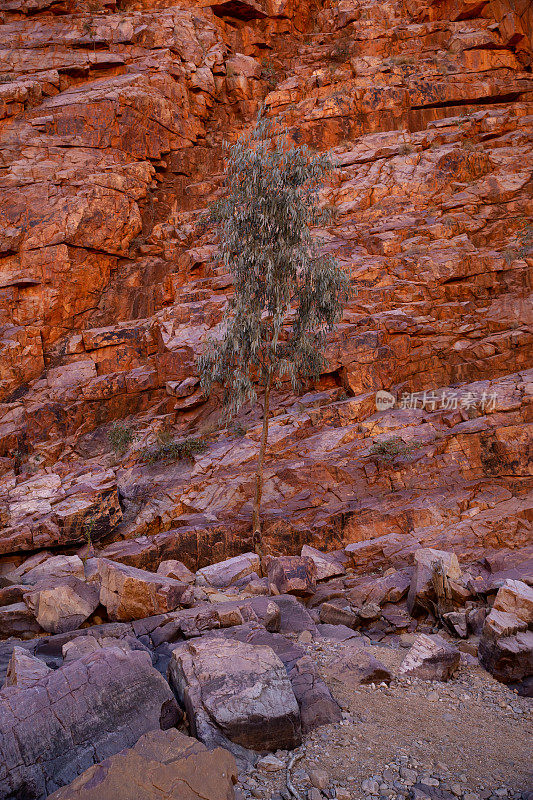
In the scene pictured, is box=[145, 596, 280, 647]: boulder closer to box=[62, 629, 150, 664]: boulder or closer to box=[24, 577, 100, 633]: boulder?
box=[62, 629, 150, 664]: boulder

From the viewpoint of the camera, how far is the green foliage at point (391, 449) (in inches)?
498

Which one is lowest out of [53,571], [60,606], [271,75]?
[53,571]

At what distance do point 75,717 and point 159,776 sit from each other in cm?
144

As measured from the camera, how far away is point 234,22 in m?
28.8

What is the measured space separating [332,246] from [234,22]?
64.7 ft

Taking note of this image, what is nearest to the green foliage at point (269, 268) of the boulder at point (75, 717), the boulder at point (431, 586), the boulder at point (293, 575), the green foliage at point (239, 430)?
the green foliage at point (239, 430)

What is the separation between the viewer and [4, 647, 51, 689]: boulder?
16.8 ft

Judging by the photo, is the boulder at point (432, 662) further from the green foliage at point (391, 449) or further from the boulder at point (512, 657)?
the green foliage at point (391, 449)

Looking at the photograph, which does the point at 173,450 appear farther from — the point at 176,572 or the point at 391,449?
the point at 391,449

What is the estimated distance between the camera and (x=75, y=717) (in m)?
4.59

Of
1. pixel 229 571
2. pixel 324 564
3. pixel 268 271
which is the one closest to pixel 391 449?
pixel 324 564

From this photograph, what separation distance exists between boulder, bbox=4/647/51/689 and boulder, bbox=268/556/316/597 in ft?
14.6

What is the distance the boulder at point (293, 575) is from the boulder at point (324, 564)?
0.38 metres

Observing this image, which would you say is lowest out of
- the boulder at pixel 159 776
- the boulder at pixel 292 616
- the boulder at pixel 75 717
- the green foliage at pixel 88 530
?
the green foliage at pixel 88 530
